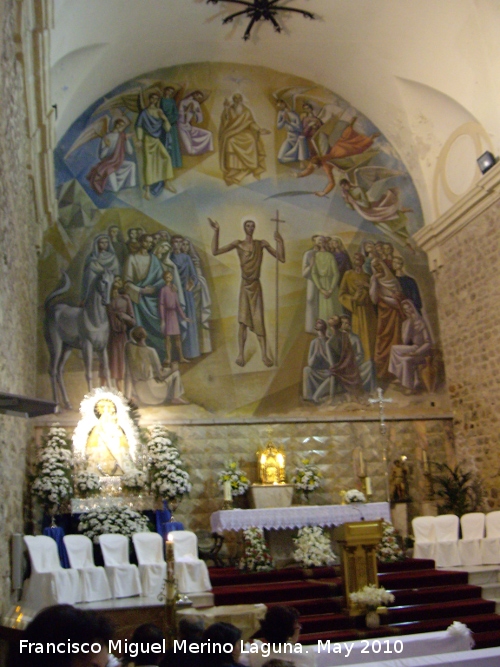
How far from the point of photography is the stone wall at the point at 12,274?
688cm

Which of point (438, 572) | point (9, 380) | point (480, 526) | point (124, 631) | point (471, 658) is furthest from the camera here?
point (480, 526)

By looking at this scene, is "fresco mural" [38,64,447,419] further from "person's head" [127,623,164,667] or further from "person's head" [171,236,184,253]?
"person's head" [127,623,164,667]

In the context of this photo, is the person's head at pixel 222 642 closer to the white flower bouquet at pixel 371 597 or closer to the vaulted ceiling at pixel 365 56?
the white flower bouquet at pixel 371 597

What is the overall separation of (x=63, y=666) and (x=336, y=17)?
41.3 ft

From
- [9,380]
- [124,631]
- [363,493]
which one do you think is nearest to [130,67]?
[9,380]

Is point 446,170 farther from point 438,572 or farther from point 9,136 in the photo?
point 9,136

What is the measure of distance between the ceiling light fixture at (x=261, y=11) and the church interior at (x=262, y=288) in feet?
0.14

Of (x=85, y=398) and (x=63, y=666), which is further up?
(x=85, y=398)

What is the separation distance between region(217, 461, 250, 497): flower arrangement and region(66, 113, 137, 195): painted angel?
5377mm

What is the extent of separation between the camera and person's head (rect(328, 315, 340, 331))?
12555 mm

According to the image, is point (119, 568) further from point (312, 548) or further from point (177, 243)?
point (177, 243)

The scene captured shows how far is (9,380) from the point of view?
303 inches

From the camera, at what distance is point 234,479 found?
35.7 ft

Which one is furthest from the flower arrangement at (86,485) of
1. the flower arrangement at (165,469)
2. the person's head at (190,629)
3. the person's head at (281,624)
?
the person's head at (281,624)
